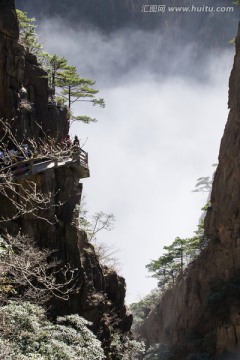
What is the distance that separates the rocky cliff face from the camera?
16031 millimetres

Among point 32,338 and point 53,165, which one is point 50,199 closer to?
point 53,165

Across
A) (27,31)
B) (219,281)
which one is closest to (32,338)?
(219,281)

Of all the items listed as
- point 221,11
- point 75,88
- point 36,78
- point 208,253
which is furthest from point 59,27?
point 208,253

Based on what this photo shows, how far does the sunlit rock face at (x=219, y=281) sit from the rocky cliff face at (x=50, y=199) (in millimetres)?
6174

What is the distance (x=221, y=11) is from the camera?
8475 centimetres

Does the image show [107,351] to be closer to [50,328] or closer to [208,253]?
[50,328]

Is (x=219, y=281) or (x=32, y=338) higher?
(x=219, y=281)

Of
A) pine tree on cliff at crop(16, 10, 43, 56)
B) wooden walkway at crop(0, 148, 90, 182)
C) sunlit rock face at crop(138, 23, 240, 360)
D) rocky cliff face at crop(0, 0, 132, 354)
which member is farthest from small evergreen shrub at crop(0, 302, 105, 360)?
pine tree on cliff at crop(16, 10, 43, 56)

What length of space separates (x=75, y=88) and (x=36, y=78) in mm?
6253

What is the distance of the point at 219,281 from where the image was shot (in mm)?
22969

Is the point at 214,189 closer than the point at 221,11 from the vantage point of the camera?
Yes

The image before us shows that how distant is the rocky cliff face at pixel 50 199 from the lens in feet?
52.6

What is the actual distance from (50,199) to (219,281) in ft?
43.9

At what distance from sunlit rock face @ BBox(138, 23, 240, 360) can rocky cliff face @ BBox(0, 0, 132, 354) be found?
6174 mm
